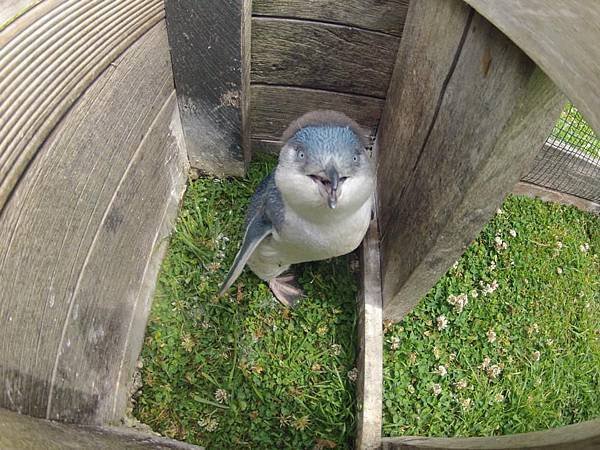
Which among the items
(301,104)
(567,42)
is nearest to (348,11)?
(301,104)

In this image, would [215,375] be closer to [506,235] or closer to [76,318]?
[76,318]

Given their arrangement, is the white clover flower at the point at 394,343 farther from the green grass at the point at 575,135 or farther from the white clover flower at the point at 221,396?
the green grass at the point at 575,135

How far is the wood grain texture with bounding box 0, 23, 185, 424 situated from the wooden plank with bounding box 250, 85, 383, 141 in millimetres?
543

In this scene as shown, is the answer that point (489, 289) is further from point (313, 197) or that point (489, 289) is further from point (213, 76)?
point (213, 76)

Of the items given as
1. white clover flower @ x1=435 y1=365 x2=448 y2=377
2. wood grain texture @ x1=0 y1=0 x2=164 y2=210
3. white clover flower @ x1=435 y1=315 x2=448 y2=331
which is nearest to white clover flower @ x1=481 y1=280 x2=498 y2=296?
white clover flower @ x1=435 y1=315 x2=448 y2=331

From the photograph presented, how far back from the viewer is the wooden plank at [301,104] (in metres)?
2.41

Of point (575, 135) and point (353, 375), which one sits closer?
point (353, 375)

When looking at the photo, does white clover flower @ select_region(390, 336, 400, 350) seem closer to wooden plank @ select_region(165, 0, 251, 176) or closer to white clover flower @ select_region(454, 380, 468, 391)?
white clover flower @ select_region(454, 380, 468, 391)

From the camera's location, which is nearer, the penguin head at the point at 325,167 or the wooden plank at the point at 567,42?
the wooden plank at the point at 567,42

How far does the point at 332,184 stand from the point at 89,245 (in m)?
0.78

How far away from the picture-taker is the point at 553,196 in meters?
2.88

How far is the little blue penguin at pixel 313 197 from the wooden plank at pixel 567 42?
0.77 m

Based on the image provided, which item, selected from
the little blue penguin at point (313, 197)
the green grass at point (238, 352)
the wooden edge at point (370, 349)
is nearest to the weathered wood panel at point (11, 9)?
the little blue penguin at point (313, 197)

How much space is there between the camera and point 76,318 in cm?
148
